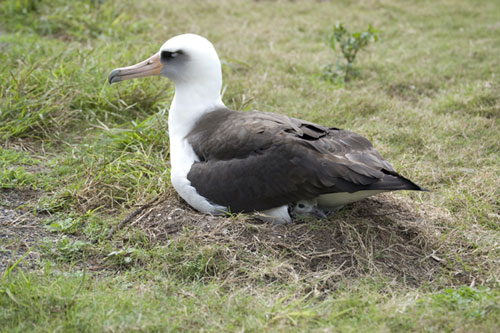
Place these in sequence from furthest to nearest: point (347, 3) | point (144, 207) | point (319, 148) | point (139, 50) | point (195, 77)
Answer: point (347, 3)
point (139, 50)
point (195, 77)
point (144, 207)
point (319, 148)

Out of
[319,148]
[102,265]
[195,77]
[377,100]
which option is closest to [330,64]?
[377,100]

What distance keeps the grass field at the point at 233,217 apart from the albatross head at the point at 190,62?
33.7 inches

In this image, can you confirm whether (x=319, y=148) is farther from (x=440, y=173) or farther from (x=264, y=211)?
(x=440, y=173)

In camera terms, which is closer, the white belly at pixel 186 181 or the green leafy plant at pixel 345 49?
the white belly at pixel 186 181

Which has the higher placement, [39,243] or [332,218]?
[332,218]

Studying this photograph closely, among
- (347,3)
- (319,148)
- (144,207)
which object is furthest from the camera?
(347,3)

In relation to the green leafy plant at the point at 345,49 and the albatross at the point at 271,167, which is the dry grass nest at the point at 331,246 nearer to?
the albatross at the point at 271,167

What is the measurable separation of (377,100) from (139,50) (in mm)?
3204

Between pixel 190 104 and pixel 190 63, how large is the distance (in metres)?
0.35

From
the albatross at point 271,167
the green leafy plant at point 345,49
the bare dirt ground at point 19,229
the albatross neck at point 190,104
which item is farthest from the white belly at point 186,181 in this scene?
the green leafy plant at point 345,49

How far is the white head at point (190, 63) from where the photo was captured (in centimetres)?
526

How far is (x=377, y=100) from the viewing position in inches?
288

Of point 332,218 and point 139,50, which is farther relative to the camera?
point 139,50

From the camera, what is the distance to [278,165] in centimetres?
456
